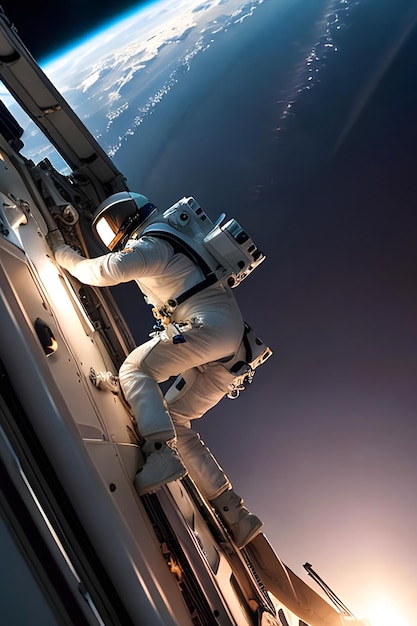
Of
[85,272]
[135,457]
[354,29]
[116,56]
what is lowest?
[135,457]

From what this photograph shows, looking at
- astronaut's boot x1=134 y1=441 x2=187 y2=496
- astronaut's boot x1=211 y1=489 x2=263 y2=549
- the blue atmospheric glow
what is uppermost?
the blue atmospheric glow

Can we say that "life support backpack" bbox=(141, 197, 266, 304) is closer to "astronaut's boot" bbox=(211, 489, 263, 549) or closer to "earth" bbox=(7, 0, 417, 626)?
"astronaut's boot" bbox=(211, 489, 263, 549)

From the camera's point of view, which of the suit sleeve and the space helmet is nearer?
the suit sleeve

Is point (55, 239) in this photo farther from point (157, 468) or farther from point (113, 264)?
point (157, 468)

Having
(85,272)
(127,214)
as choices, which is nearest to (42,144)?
(127,214)

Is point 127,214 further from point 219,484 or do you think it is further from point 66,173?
point 219,484

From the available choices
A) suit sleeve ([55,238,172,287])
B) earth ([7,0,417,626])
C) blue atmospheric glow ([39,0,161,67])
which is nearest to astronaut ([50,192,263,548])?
suit sleeve ([55,238,172,287])
